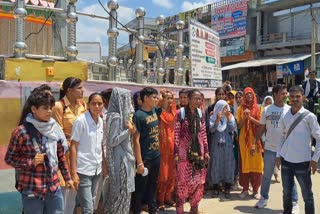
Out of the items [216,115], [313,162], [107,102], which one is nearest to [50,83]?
[107,102]

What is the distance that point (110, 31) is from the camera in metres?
5.22

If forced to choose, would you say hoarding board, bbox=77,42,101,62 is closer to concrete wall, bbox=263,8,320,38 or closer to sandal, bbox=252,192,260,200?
sandal, bbox=252,192,260,200

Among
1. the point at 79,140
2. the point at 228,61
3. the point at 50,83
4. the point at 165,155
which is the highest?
the point at 228,61

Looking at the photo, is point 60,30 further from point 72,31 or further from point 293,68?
point 293,68

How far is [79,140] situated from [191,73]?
11.8 ft

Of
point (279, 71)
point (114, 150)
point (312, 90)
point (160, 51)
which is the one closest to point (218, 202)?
point (114, 150)

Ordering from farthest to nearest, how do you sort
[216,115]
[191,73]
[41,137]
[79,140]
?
[191,73], [216,115], [79,140], [41,137]

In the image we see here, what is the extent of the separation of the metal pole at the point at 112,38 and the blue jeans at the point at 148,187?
1.40 m

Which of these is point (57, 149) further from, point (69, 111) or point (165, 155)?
point (165, 155)

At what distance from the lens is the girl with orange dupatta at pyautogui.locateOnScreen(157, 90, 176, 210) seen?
17.0 feet

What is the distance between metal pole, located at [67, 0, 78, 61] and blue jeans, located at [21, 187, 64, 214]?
6.34 feet

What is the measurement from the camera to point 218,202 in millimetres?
5688

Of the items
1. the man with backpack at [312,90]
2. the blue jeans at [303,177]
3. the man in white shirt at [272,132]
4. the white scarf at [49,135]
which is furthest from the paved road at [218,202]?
the man with backpack at [312,90]

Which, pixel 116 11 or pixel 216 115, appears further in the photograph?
pixel 216 115
